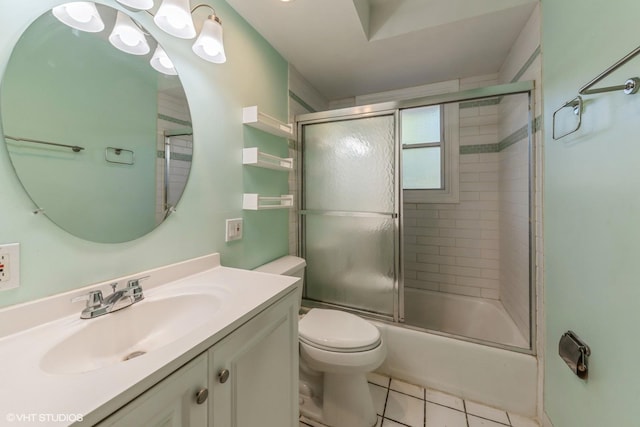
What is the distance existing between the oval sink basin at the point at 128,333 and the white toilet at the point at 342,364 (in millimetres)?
654

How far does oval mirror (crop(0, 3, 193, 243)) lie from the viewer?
704 millimetres

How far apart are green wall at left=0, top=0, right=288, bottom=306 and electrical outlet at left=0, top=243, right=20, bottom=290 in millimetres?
15

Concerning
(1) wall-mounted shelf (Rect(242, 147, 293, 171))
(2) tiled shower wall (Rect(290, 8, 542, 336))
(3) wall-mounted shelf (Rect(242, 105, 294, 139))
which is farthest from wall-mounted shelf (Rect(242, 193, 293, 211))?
(3) wall-mounted shelf (Rect(242, 105, 294, 139))

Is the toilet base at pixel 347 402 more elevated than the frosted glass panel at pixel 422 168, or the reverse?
the frosted glass panel at pixel 422 168

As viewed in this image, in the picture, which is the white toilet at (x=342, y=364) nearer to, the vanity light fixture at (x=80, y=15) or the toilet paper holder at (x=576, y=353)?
the toilet paper holder at (x=576, y=353)

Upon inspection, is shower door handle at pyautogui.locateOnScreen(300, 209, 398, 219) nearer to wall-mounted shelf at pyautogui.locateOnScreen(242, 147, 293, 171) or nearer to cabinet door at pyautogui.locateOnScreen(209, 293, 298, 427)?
wall-mounted shelf at pyautogui.locateOnScreen(242, 147, 293, 171)

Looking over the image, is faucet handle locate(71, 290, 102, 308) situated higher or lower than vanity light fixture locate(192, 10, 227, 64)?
lower

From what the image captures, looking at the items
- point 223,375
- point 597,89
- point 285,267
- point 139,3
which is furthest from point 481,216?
point 139,3

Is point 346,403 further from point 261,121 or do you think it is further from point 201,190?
point 261,121

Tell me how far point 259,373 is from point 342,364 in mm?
571

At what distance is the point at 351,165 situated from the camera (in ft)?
6.23

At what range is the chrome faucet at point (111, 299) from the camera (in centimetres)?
76

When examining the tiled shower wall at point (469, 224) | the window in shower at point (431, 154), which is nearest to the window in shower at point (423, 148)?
the window in shower at point (431, 154)

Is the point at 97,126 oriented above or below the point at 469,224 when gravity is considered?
above
